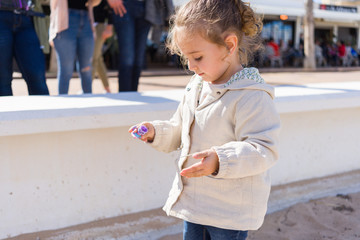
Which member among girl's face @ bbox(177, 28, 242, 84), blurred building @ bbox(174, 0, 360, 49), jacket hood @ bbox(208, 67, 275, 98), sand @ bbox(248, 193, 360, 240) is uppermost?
blurred building @ bbox(174, 0, 360, 49)

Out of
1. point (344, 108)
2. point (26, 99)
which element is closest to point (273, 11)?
point (344, 108)

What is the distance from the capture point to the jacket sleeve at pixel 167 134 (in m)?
1.82

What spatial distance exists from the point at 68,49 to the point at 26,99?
105 centimetres

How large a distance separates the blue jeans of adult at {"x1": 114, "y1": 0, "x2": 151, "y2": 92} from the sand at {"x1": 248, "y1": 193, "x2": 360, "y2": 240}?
6.22 feet

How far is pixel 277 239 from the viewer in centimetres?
269

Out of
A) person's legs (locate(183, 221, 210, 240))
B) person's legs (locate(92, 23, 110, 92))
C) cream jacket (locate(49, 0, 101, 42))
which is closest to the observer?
person's legs (locate(183, 221, 210, 240))

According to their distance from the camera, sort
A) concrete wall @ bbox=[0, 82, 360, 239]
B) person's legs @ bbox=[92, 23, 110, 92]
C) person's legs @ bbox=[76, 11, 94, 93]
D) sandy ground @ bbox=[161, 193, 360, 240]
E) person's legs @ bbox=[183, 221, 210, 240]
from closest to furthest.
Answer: person's legs @ bbox=[183, 221, 210, 240]
concrete wall @ bbox=[0, 82, 360, 239]
sandy ground @ bbox=[161, 193, 360, 240]
person's legs @ bbox=[76, 11, 94, 93]
person's legs @ bbox=[92, 23, 110, 92]

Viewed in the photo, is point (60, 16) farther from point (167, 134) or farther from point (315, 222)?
point (315, 222)

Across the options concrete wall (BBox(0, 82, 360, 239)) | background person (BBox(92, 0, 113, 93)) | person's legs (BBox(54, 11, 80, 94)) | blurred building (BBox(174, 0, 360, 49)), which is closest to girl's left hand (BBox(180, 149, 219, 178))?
concrete wall (BBox(0, 82, 360, 239))

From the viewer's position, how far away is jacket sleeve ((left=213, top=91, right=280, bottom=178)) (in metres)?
1.44

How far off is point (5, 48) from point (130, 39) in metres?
1.15

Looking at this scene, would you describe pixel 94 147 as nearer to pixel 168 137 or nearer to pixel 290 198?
pixel 168 137

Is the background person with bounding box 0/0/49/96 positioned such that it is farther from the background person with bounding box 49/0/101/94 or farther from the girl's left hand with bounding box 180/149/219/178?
the girl's left hand with bounding box 180/149/219/178

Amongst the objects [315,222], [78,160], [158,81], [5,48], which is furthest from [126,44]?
[158,81]
